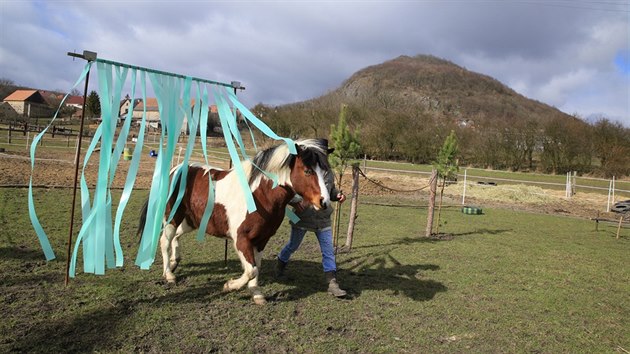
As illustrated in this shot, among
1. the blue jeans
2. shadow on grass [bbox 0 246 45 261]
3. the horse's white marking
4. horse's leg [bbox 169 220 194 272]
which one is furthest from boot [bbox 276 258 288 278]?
shadow on grass [bbox 0 246 45 261]

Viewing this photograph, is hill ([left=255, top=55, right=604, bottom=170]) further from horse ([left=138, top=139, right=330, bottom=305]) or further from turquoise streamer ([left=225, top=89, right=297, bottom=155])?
horse ([left=138, top=139, right=330, bottom=305])

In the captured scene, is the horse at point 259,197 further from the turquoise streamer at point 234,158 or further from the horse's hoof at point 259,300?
the turquoise streamer at point 234,158

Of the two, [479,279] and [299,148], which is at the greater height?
[299,148]

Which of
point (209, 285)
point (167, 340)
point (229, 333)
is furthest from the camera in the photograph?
point (209, 285)

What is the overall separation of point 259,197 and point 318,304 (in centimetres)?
143

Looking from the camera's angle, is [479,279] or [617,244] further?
[617,244]

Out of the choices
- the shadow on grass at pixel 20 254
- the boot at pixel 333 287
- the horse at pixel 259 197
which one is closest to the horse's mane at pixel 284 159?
the horse at pixel 259 197

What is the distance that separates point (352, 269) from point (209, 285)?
2.30m

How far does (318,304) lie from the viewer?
453 centimetres

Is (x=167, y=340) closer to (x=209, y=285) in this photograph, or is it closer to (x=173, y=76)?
(x=209, y=285)

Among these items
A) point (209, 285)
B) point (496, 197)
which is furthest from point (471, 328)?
point (496, 197)

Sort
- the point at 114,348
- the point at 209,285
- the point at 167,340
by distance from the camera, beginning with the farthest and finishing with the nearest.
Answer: the point at 209,285 → the point at 167,340 → the point at 114,348

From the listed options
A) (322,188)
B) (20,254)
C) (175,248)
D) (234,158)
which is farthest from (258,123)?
(20,254)

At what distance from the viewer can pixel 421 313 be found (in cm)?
452
